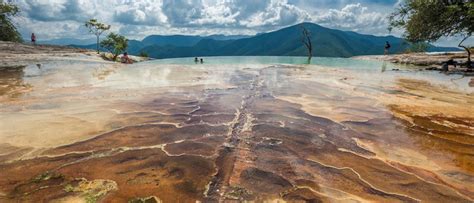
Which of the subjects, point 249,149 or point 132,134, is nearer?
point 249,149

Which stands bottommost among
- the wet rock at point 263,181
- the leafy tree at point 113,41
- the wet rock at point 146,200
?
the wet rock at point 146,200

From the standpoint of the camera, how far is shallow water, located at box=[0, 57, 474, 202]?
4.62 meters

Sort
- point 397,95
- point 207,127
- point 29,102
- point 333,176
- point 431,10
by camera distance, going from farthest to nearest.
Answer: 1. point 431,10
2. point 397,95
3. point 29,102
4. point 207,127
5. point 333,176

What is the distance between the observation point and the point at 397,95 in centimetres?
1348

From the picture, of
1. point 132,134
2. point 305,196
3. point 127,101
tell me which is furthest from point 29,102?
point 305,196

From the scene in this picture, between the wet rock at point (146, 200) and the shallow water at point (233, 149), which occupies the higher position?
the shallow water at point (233, 149)

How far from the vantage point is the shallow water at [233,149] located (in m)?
4.62

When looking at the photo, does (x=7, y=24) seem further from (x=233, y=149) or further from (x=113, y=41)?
(x=233, y=149)

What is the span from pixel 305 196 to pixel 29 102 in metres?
10.3

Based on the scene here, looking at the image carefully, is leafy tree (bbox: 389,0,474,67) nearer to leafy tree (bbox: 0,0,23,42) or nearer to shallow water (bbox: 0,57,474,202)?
shallow water (bbox: 0,57,474,202)

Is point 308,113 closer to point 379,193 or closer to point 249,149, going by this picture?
point 249,149

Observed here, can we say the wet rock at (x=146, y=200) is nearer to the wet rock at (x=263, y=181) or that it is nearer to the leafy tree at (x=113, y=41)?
the wet rock at (x=263, y=181)

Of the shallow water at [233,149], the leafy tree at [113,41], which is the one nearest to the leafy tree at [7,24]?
the leafy tree at [113,41]

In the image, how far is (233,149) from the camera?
632 cm
